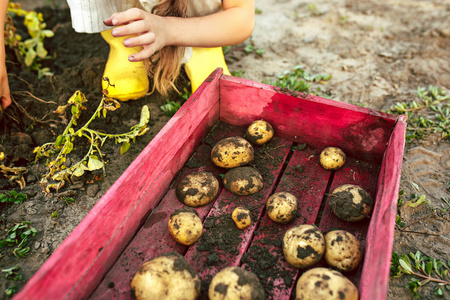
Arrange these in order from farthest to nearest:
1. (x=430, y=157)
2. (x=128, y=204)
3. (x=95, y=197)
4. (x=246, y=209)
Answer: (x=430, y=157)
(x=95, y=197)
(x=246, y=209)
(x=128, y=204)

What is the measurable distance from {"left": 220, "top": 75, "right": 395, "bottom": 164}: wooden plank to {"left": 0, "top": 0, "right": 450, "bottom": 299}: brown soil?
0.43 m

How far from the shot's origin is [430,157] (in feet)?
8.86

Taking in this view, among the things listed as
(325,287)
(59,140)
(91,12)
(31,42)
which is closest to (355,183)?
(325,287)

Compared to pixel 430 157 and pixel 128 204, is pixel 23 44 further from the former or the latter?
pixel 430 157

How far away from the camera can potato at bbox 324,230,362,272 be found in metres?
1.70

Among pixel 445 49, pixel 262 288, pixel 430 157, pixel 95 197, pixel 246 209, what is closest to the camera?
pixel 262 288

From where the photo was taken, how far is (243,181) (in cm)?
208

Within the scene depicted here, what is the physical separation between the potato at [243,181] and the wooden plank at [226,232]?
52mm

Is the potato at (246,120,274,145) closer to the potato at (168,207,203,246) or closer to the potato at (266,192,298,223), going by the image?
the potato at (266,192,298,223)

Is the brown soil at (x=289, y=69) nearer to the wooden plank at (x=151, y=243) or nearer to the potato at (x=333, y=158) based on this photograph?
the wooden plank at (x=151, y=243)

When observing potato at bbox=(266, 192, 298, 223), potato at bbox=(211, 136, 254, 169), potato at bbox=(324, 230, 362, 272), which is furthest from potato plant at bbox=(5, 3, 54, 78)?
potato at bbox=(324, 230, 362, 272)

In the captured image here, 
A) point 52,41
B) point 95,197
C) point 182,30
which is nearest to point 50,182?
point 95,197

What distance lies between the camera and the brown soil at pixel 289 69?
2127 mm

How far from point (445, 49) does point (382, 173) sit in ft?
8.97
